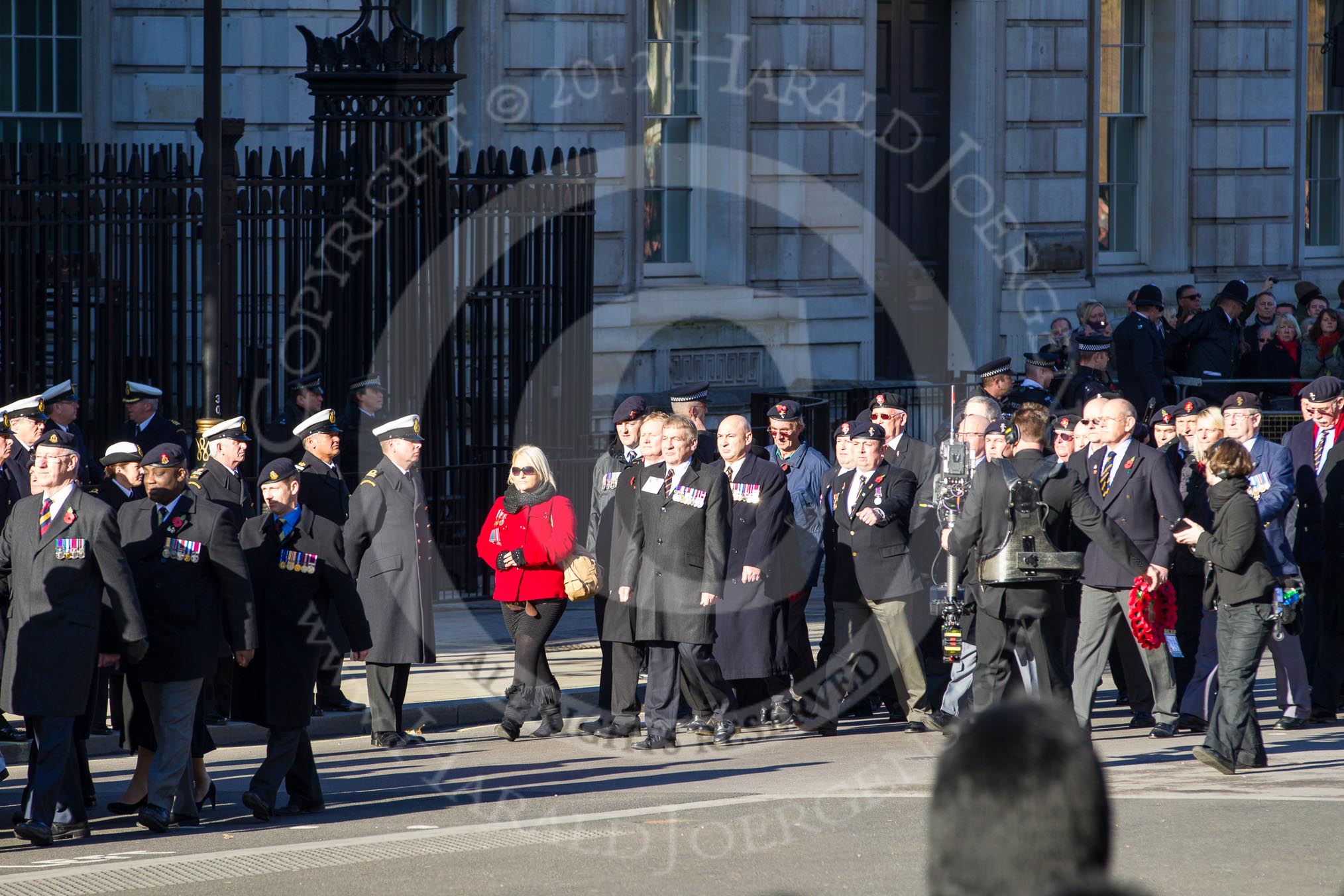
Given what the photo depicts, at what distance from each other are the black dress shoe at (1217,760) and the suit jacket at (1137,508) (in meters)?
1.10

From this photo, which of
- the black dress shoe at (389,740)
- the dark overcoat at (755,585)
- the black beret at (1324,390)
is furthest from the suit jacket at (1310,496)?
the black dress shoe at (389,740)

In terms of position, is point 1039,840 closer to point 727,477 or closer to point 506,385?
point 727,477

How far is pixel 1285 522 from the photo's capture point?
34.6ft

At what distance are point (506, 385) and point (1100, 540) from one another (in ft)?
20.8

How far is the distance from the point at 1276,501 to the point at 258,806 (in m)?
5.67

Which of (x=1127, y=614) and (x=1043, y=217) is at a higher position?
(x=1043, y=217)

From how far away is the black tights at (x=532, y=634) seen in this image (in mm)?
10273

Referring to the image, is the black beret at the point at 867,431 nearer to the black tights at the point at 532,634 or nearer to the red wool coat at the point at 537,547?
the red wool coat at the point at 537,547

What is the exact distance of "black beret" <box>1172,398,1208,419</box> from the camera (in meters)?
11.0

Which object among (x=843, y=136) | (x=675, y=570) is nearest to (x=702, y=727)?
(x=675, y=570)

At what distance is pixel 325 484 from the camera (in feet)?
35.9

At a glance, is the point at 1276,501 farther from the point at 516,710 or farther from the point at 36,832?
the point at 36,832

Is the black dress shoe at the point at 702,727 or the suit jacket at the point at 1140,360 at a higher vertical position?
the suit jacket at the point at 1140,360

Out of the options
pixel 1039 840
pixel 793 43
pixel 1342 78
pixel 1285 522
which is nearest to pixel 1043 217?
pixel 793 43
